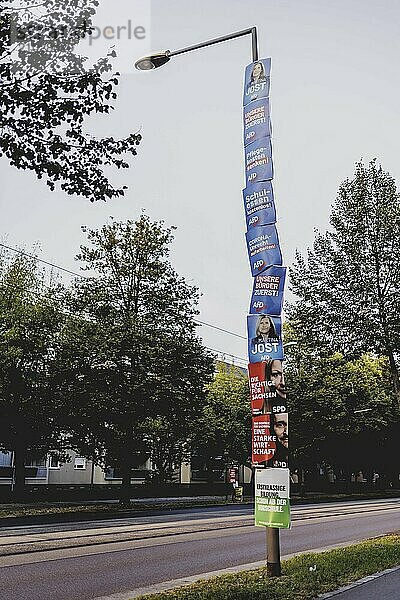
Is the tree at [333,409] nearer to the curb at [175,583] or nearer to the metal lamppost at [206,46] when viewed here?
the curb at [175,583]

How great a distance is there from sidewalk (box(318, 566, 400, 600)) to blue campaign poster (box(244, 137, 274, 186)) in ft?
17.3

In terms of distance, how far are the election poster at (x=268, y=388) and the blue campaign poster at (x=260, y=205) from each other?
1911 millimetres

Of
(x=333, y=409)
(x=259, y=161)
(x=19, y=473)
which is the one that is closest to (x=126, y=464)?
(x=19, y=473)

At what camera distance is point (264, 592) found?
30.6ft

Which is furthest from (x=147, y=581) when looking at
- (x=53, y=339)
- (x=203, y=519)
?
(x=53, y=339)

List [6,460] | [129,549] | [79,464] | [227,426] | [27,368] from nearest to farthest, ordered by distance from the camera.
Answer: [129,549] → [27,368] → [227,426] → [6,460] → [79,464]

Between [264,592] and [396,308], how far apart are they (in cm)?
1068

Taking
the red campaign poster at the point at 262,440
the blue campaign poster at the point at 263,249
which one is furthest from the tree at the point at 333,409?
the red campaign poster at the point at 262,440

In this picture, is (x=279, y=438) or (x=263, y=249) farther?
(x=263, y=249)

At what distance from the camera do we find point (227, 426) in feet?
163

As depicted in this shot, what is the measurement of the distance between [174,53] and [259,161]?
1.84 m

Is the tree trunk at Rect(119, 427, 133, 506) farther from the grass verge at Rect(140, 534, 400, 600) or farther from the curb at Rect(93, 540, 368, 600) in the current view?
the curb at Rect(93, 540, 368, 600)

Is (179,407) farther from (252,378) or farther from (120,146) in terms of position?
(120,146)

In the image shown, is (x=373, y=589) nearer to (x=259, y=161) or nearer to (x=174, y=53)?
(x=259, y=161)
